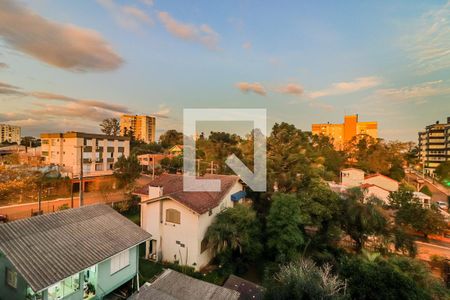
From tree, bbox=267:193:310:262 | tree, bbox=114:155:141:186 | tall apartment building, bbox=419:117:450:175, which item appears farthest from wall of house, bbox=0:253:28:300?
tall apartment building, bbox=419:117:450:175

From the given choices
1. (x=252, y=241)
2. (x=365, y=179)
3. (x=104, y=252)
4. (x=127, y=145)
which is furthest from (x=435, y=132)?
(x=104, y=252)

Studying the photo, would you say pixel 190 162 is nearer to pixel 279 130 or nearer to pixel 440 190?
pixel 279 130

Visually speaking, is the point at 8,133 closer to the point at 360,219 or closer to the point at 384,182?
the point at 360,219

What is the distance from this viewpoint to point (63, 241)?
7.39 m

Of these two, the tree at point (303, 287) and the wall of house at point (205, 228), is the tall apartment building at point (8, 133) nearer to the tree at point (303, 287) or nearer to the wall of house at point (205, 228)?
the wall of house at point (205, 228)

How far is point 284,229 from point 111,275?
30.6 feet

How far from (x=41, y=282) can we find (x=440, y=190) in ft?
177

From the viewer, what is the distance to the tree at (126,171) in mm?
24672

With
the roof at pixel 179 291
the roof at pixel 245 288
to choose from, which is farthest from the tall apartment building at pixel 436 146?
the roof at pixel 179 291

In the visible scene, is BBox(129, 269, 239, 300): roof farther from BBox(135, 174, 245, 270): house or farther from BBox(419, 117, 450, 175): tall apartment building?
BBox(419, 117, 450, 175): tall apartment building

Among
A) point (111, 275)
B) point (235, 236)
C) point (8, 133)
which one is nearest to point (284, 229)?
point (235, 236)

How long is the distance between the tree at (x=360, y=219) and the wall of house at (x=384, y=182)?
1726 centimetres

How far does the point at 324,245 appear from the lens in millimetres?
15289

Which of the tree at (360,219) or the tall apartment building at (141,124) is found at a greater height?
the tall apartment building at (141,124)
